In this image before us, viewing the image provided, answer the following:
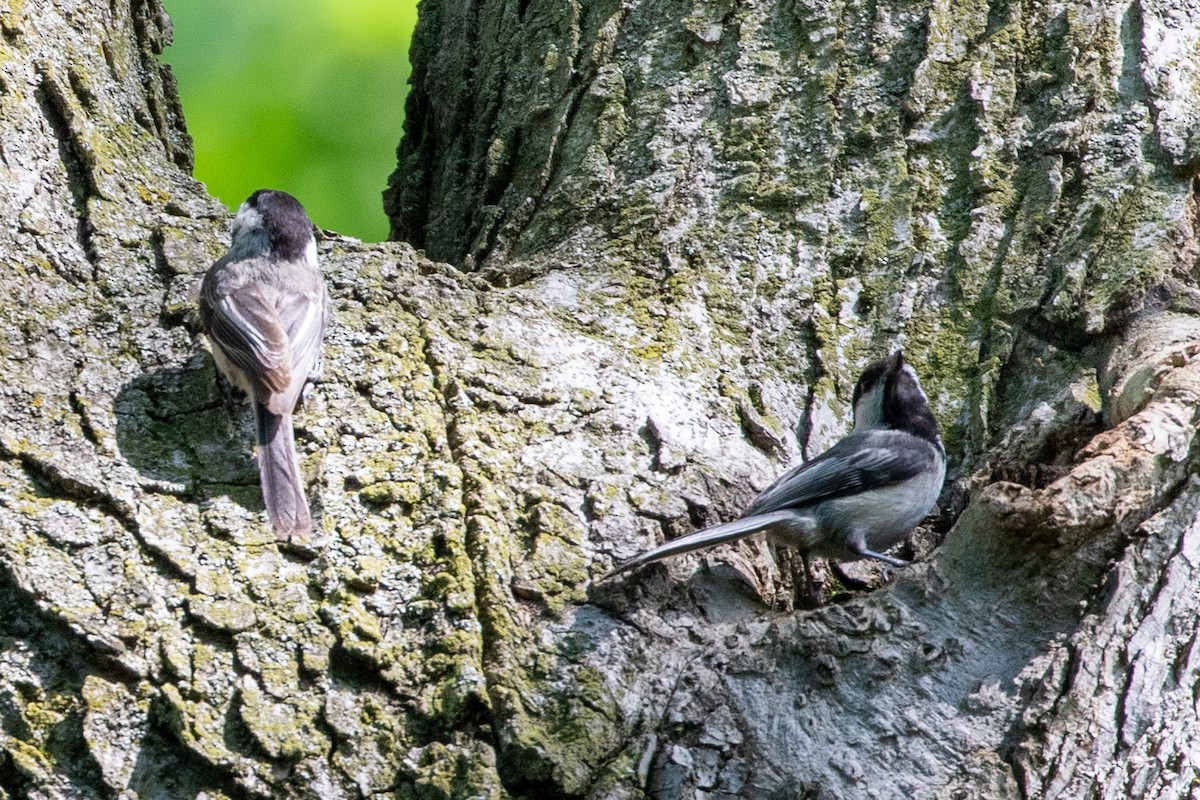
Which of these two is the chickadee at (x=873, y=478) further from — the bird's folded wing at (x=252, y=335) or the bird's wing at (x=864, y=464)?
the bird's folded wing at (x=252, y=335)

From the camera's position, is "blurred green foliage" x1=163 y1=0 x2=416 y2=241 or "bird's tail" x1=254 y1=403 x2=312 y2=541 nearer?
"bird's tail" x1=254 y1=403 x2=312 y2=541

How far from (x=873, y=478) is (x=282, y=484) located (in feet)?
4.21

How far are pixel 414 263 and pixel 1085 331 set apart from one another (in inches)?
58.9

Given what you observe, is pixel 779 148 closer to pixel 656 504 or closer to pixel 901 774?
pixel 656 504

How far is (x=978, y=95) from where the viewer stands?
3219 millimetres

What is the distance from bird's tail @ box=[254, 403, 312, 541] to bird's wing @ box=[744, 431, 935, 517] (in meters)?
0.99

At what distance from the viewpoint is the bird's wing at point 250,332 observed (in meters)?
2.74

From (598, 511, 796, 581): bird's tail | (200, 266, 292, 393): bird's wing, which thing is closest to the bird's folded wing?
(200, 266, 292, 393): bird's wing

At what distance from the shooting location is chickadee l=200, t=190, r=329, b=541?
2307 mm

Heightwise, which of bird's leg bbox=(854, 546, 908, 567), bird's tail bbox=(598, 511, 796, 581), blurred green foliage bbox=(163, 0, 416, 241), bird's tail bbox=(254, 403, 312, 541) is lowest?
bird's tail bbox=(598, 511, 796, 581)

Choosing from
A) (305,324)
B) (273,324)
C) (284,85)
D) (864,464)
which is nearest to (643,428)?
(864,464)

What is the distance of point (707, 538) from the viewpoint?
2.35m

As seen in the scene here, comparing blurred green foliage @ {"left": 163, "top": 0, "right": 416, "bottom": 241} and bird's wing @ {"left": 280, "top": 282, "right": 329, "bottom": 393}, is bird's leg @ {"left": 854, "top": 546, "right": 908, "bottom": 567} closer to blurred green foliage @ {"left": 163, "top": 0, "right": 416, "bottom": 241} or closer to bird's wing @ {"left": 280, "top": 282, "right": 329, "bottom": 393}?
bird's wing @ {"left": 280, "top": 282, "right": 329, "bottom": 393}

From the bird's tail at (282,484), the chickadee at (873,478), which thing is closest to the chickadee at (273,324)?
the bird's tail at (282,484)
